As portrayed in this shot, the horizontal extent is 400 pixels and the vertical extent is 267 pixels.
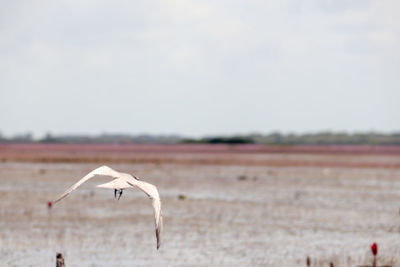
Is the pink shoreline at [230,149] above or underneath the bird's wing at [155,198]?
underneath

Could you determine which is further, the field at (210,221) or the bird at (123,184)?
the field at (210,221)

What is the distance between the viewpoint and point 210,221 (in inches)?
885

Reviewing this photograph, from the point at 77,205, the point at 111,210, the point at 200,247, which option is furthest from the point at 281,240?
the point at 77,205

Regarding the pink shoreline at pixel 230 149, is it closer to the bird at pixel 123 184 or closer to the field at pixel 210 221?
the field at pixel 210 221

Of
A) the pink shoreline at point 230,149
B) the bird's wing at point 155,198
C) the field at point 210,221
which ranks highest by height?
the bird's wing at point 155,198

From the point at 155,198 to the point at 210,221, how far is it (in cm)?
1151

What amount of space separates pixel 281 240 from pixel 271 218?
407cm

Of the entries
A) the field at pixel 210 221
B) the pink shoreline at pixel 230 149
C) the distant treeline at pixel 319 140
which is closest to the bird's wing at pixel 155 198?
the field at pixel 210 221

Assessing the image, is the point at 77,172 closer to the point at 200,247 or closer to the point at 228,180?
the point at 228,180

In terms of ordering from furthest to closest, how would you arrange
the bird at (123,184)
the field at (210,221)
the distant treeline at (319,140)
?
the distant treeline at (319,140) < the field at (210,221) < the bird at (123,184)

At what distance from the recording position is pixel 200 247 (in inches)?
716

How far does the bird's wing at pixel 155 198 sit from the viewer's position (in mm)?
10680

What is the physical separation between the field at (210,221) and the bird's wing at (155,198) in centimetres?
509

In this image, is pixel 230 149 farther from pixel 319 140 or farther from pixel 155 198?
pixel 155 198
